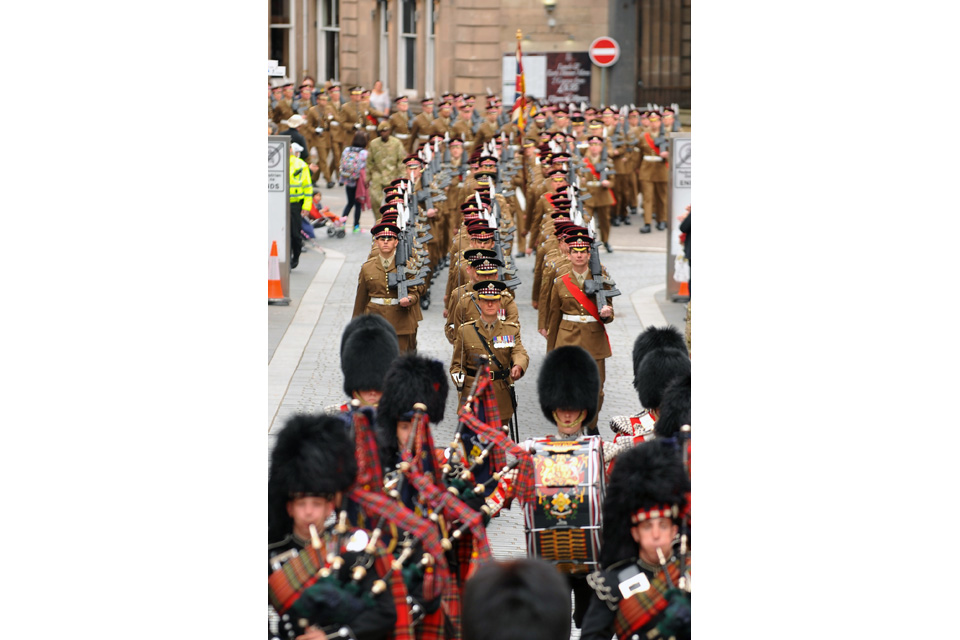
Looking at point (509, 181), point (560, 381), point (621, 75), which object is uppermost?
point (621, 75)

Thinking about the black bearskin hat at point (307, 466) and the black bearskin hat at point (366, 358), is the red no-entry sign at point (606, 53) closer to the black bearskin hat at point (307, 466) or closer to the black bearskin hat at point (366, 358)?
the black bearskin hat at point (366, 358)

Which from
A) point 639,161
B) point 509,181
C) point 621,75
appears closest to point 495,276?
point 509,181

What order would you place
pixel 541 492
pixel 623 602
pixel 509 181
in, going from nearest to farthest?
pixel 623 602, pixel 541 492, pixel 509 181

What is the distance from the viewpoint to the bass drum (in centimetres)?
537

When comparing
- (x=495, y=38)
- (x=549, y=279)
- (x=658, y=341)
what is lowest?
(x=658, y=341)

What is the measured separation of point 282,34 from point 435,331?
2154cm

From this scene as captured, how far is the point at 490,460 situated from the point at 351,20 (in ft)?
92.6

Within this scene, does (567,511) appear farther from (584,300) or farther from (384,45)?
(384,45)

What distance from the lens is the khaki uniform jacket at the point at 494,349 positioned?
9070mm

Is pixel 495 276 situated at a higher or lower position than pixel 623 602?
higher

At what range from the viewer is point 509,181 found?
19438mm

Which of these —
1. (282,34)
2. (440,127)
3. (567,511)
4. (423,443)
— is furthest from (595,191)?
(282,34)

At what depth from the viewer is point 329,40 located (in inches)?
1347

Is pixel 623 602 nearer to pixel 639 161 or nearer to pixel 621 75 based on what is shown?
pixel 639 161
